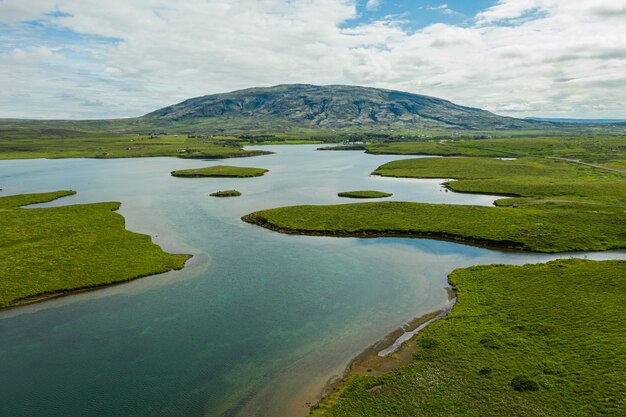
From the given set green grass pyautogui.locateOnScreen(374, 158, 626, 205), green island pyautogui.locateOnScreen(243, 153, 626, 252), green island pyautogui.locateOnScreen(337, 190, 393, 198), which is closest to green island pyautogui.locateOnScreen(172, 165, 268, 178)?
green grass pyautogui.locateOnScreen(374, 158, 626, 205)

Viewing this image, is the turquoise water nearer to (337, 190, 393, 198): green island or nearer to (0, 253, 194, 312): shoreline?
(0, 253, 194, 312): shoreline

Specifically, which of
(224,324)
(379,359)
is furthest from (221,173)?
(379,359)

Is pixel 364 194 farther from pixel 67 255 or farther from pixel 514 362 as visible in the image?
pixel 514 362

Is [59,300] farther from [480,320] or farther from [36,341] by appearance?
[480,320]

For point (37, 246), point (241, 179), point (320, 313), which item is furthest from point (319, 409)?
point (241, 179)

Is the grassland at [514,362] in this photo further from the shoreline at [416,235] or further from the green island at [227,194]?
the green island at [227,194]
